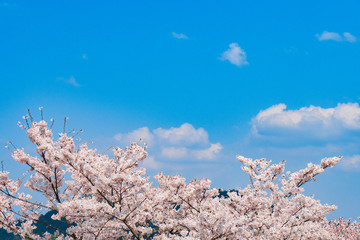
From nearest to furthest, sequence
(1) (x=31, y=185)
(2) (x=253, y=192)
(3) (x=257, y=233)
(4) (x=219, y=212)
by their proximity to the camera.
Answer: (4) (x=219, y=212), (3) (x=257, y=233), (1) (x=31, y=185), (2) (x=253, y=192)

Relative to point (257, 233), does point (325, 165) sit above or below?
above

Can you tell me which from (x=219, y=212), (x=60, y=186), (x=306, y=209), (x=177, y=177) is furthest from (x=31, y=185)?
(x=306, y=209)

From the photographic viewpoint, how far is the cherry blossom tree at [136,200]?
10.4 metres

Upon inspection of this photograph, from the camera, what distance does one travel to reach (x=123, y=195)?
1156cm

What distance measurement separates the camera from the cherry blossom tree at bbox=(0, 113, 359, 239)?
34.1 ft

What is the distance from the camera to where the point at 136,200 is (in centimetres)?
1081

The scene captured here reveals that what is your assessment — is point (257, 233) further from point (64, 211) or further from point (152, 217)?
point (64, 211)

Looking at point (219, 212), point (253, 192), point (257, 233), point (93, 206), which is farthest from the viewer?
point (253, 192)

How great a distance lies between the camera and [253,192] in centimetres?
1354

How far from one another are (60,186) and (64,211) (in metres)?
2.06

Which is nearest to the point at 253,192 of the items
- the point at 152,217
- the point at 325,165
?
the point at 325,165

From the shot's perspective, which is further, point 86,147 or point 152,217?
point 152,217

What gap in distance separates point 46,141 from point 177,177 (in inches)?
216

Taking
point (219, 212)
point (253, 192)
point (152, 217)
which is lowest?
point (219, 212)
